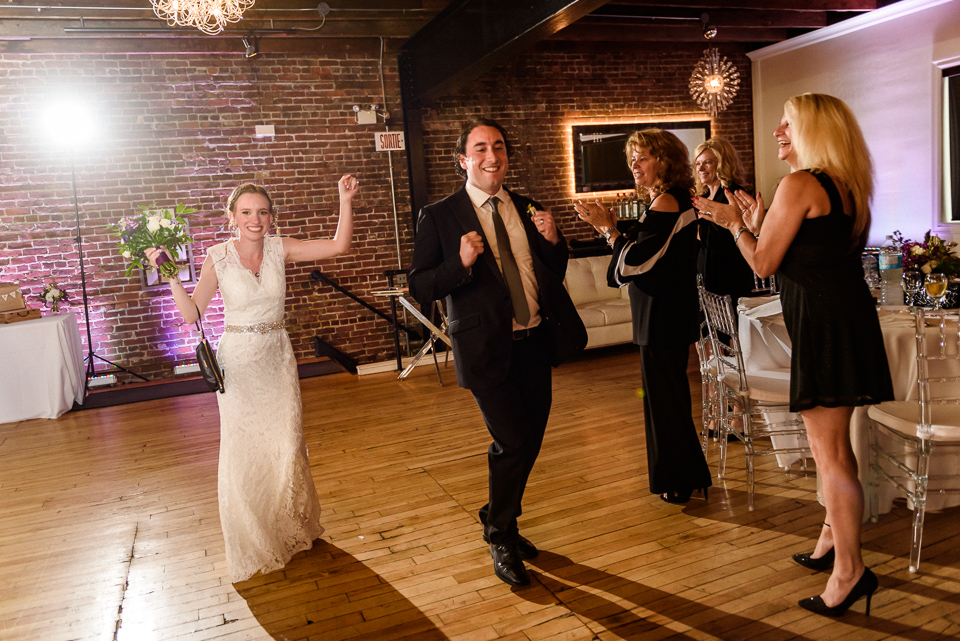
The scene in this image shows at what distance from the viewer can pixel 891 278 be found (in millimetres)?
3590

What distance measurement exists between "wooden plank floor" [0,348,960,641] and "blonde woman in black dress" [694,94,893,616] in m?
0.45

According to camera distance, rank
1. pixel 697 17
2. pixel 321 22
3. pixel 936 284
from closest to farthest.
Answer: pixel 936 284
pixel 321 22
pixel 697 17

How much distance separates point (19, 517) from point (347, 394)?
9.68 ft

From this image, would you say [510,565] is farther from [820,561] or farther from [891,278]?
[891,278]

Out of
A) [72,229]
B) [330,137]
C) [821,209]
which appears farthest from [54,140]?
[821,209]

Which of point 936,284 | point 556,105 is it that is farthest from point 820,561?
point 556,105

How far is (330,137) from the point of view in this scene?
793 cm

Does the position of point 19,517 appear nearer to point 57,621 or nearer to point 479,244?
point 57,621

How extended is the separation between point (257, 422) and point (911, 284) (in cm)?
318

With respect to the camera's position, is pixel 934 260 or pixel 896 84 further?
pixel 896 84

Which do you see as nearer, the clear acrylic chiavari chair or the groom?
the groom

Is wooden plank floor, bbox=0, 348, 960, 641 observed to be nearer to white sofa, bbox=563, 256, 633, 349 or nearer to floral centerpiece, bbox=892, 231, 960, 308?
floral centerpiece, bbox=892, 231, 960, 308

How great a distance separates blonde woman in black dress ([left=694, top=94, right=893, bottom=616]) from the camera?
223cm

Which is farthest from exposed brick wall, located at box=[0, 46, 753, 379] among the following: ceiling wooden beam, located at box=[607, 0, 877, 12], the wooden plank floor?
the wooden plank floor
